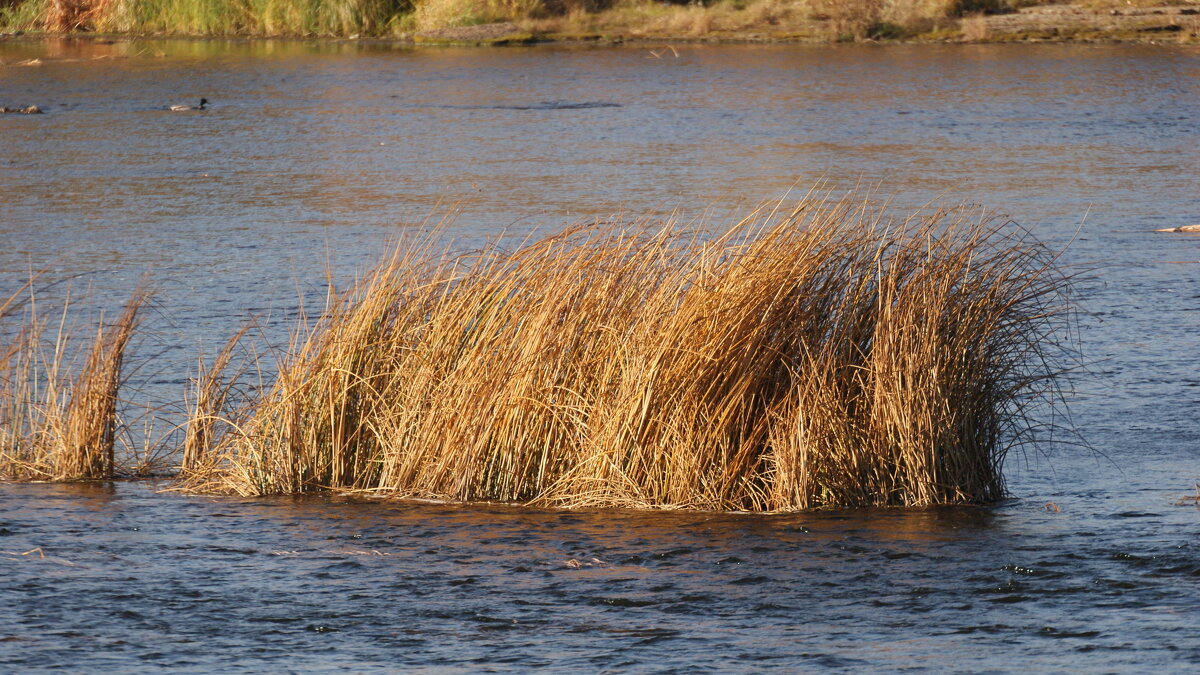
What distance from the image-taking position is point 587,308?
7.84 metres

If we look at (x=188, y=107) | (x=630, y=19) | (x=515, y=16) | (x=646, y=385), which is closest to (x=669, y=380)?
(x=646, y=385)

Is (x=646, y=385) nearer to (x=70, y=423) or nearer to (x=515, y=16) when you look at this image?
(x=70, y=423)

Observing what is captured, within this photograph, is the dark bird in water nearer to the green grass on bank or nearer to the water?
the water

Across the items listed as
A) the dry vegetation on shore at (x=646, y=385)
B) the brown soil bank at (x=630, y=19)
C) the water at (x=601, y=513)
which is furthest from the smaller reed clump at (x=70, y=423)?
the brown soil bank at (x=630, y=19)

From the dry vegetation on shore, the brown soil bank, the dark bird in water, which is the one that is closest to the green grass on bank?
the brown soil bank

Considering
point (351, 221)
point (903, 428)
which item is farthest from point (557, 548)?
point (351, 221)

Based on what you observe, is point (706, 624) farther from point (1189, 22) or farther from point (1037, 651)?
point (1189, 22)

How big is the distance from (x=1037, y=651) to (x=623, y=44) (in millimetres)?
36720

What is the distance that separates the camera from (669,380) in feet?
24.8

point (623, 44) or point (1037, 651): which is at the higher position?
point (623, 44)

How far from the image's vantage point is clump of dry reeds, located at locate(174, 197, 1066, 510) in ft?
24.7

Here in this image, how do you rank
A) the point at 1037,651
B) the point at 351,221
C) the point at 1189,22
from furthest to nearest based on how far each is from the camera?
the point at 1189,22
the point at 351,221
the point at 1037,651

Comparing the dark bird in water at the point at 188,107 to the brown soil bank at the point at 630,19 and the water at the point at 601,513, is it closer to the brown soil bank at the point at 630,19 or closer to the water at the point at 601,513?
the water at the point at 601,513

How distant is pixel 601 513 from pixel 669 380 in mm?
652
